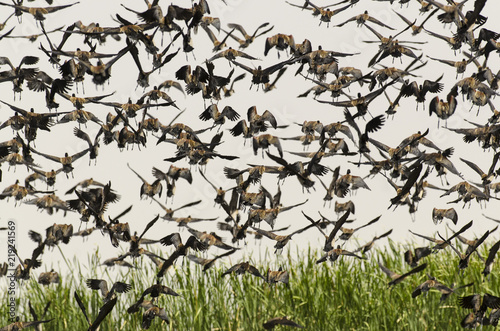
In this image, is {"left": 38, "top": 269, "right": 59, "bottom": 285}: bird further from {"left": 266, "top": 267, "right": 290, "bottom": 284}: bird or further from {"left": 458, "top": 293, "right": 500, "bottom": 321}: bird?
{"left": 458, "top": 293, "right": 500, "bottom": 321}: bird

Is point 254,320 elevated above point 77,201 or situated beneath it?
situated beneath

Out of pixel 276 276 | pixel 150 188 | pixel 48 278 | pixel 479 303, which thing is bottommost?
pixel 479 303

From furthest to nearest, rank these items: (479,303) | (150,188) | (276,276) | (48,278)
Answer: (48,278), (150,188), (276,276), (479,303)

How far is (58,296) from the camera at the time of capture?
7.75 metres

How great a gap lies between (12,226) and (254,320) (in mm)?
3351

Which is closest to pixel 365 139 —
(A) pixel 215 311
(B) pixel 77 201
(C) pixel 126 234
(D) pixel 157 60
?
(D) pixel 157 60

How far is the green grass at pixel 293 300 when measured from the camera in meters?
6.88

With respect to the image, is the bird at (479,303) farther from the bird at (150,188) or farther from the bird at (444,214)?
the bird at (150,188)

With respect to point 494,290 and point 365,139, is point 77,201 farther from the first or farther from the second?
point 494,290

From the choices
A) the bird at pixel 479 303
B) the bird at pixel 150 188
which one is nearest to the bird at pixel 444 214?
the bird at pixel 479 303

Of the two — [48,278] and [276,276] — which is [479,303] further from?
[48,278]

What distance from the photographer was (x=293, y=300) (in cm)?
731

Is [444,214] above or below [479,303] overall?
above

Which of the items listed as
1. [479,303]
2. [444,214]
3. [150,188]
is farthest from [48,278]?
[479,303]
